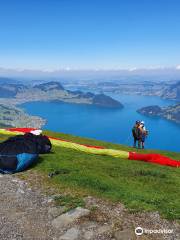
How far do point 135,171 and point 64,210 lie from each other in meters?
9.97

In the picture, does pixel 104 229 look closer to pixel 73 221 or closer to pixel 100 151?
pixel 73 221

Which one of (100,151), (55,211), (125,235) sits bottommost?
(100,151)

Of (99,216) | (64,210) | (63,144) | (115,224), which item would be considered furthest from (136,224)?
(63,144)

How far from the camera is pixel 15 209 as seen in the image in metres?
17.5

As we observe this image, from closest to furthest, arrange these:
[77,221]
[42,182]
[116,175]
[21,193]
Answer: [77,221] < [21,193] < [42,182] < [116,175]

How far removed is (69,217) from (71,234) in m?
1.63

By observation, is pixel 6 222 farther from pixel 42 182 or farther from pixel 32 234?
pixel 42 182

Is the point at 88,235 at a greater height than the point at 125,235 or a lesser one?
lesser

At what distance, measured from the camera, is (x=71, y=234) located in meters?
14.5

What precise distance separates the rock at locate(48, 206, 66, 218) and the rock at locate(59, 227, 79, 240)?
1.82 m

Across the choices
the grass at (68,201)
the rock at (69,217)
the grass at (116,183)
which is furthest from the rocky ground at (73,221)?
the grass at (116,183)

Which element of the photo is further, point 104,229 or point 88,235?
point 104,229

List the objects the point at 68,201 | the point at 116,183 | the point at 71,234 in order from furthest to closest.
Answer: the point at 116,183 → the point at 68,201 → the point at 71,234

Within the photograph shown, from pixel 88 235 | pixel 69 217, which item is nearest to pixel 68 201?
pixel 69 217
